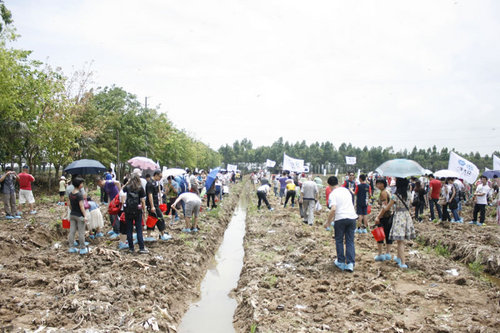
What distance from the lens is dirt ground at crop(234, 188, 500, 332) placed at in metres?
4.55

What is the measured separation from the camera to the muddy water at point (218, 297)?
226 inches

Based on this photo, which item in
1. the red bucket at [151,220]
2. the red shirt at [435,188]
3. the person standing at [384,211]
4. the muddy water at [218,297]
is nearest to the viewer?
the muddy water at [218,297]

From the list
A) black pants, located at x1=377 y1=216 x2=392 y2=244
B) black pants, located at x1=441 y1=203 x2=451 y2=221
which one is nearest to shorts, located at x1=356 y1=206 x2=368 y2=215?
black pants, located at x1=377 y1=216 x2=392 y2=244

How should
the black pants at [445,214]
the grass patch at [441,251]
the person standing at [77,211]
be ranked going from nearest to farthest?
the person standing at [77,211]
the grass patch at [441,251]
the black pants at [445,214]

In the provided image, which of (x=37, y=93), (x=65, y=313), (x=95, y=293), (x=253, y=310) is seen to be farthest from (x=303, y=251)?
(x=37, y=93)

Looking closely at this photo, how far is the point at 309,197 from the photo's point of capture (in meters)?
11.1

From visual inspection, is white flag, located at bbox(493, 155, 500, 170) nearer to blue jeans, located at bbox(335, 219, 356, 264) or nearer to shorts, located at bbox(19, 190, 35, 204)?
blue jeans, located at bbox(335, 219, 356, 264)

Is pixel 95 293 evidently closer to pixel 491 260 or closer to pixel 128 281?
pixel 128 281

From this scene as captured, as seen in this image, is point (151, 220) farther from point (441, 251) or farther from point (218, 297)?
point (441, 251)

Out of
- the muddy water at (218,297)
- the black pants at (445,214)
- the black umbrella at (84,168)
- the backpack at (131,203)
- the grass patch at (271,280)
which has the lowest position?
the muddy water at (218,297)

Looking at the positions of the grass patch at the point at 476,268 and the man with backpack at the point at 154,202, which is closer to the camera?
the grass patch at the point at 476,268

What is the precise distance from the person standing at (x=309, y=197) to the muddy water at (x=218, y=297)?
2.47 m

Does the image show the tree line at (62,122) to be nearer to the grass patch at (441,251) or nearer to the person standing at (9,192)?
the person standing at (9,192)

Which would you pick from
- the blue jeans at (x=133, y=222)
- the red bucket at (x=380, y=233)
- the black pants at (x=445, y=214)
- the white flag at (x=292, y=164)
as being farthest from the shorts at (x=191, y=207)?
the white flag at (x=292, y=164)
